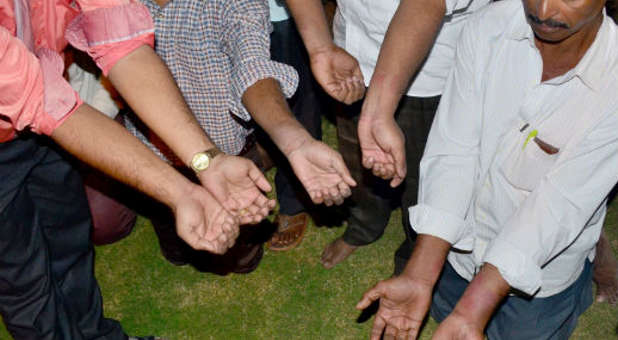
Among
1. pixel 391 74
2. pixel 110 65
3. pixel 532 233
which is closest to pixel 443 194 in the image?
pixel 532 233

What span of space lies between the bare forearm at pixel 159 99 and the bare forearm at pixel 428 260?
2.59 feet

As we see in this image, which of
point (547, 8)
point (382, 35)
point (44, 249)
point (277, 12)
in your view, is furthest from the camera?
point (277, 12)

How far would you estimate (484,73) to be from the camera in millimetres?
1729

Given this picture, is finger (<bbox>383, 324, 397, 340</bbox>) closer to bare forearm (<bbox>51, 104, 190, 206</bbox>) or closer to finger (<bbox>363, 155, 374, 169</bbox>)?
finger (<bbox>363, 155, 374, 169</bbox>)

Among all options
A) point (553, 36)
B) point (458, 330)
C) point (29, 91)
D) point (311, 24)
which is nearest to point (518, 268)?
point (458, 330)

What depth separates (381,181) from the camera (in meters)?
2.60

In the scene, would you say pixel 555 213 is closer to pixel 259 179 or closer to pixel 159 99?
pixel 259 179

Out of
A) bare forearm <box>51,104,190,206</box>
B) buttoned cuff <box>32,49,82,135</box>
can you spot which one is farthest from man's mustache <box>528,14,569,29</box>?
buttoned cuff <box>32,49,82,135</box>

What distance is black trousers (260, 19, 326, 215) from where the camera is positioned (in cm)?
256

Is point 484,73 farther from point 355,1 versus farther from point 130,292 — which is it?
point 130,292

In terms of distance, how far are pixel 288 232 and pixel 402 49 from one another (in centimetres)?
139

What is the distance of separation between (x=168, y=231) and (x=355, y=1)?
4.65ft

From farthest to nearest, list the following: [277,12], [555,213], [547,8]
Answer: [277,12]
[555,213]
[547,8]

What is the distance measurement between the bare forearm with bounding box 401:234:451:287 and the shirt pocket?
29cm
